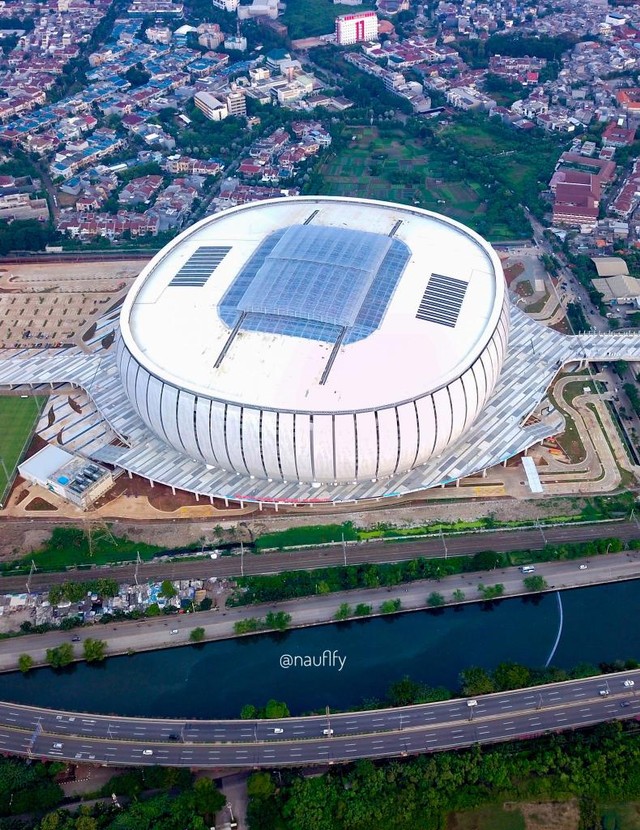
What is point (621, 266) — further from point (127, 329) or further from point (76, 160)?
point (76, 160)

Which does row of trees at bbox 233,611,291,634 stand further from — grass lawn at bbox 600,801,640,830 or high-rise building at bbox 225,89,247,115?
high-rise building at bbox 225,89,247,115

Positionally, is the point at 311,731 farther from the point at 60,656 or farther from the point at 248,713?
the point at 60,656

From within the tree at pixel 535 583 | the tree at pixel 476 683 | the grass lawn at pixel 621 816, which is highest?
the tree at pixel 535 583

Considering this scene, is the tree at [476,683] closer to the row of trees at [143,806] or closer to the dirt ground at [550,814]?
the dirt ground at [550,814]

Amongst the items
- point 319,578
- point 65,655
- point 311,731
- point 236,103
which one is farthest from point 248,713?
point 236,103

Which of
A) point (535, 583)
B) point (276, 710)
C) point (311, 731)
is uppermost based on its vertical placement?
point (535, 583)

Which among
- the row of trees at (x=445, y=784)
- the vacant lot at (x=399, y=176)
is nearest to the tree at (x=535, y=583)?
the row of trees at (x=445, y=784)
